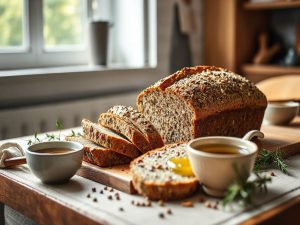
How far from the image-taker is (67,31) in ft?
9.53

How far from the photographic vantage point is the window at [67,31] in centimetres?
262

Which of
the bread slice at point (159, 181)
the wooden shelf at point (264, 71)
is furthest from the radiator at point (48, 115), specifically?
the bread slice at point (159, 181)

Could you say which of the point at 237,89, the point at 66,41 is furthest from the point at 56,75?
the point at 237,89

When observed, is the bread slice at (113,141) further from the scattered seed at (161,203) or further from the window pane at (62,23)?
the window pane at (62,23)

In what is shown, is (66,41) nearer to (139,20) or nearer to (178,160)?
(139,20)

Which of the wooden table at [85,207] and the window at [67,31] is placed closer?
the wooden table at [85,207]

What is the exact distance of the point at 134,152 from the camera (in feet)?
4.06

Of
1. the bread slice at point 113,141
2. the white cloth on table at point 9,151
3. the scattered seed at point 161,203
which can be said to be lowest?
the scattered seed at point 161,203

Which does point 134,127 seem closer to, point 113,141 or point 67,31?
point 113,141

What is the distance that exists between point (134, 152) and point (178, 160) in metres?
0.19

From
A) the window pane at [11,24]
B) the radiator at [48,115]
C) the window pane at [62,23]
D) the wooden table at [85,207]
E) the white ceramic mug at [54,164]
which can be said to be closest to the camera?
the wooden table at [85,207]

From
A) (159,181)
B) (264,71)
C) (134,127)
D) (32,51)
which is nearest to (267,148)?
(134,127)

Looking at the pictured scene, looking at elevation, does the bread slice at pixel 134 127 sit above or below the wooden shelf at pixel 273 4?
below

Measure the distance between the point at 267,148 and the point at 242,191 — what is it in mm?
477
